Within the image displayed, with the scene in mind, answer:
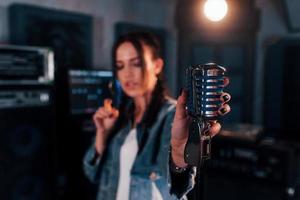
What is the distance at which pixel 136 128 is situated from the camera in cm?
108

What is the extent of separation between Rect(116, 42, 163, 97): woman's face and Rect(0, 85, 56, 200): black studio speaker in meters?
0.96

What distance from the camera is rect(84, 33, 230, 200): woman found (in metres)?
0.91

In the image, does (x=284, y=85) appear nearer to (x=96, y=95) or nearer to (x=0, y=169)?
(x=96, y=95)

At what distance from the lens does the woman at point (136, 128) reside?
910 mm

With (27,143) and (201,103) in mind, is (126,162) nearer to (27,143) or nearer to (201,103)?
(201,103)

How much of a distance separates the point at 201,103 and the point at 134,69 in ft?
1.79

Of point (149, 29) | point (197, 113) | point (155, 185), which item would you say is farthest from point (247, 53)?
point (197, 113)

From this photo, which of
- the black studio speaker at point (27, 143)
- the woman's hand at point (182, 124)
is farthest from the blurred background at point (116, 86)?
the woman's hand at point (182, 124)

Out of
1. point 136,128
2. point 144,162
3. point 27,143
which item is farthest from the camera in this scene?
point 27,143

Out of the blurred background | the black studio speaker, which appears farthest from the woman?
the black studio speaker

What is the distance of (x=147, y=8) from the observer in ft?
11.6

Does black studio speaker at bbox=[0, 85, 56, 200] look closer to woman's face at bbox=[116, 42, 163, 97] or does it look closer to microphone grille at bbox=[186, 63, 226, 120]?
woman's face at bbox=[116, 42, 163, 97]

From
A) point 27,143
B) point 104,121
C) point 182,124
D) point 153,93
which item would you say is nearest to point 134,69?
point 153,93

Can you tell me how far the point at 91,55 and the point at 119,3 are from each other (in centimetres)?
66
